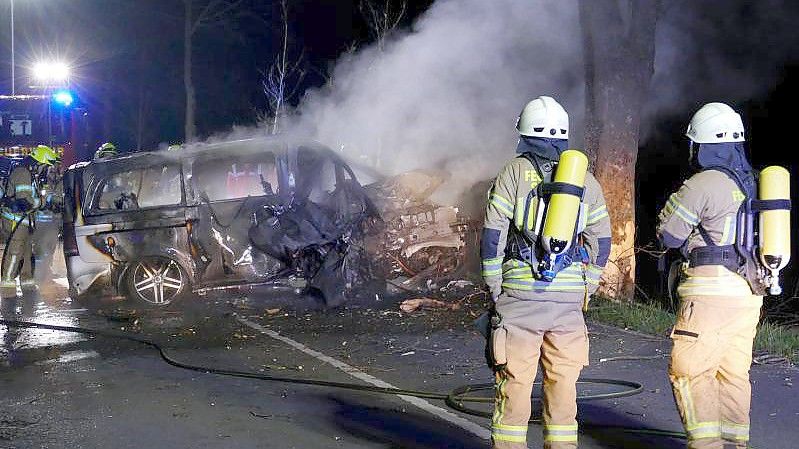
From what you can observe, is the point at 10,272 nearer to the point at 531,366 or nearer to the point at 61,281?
the point at 61,281

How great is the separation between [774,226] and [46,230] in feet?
38.5

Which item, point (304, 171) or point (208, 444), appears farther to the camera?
point (304, 171)

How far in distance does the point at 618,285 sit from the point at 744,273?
6.21 meters

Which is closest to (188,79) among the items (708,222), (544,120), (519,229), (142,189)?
(142,189)

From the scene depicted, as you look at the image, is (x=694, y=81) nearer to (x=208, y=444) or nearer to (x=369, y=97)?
(x=369, y=97)

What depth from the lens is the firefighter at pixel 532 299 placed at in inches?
164

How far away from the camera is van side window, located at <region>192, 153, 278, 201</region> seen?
10.7 m

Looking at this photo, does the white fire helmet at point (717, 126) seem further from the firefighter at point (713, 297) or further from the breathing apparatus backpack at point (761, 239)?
the breathing apparatus backpack at point (761, 239)

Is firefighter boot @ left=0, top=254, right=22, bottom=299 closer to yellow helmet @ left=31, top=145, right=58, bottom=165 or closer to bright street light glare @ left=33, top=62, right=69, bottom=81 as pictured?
yellow helmet @ left=31, top=145, right=58, bottom=165

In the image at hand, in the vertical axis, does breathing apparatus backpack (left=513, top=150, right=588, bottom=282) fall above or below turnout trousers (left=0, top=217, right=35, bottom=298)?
above

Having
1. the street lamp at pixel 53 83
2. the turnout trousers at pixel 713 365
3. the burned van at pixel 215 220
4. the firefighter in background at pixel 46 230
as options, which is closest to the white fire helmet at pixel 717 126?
the turnout trousers at pixel 713 365

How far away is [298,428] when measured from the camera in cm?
552

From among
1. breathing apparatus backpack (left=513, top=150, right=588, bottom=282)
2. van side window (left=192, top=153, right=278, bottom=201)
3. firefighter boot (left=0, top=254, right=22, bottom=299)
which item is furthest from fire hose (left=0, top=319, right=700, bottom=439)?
firefighter boot (left=0, top=254, right=22, bottom=299)

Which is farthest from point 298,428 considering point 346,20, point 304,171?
point 346,20
